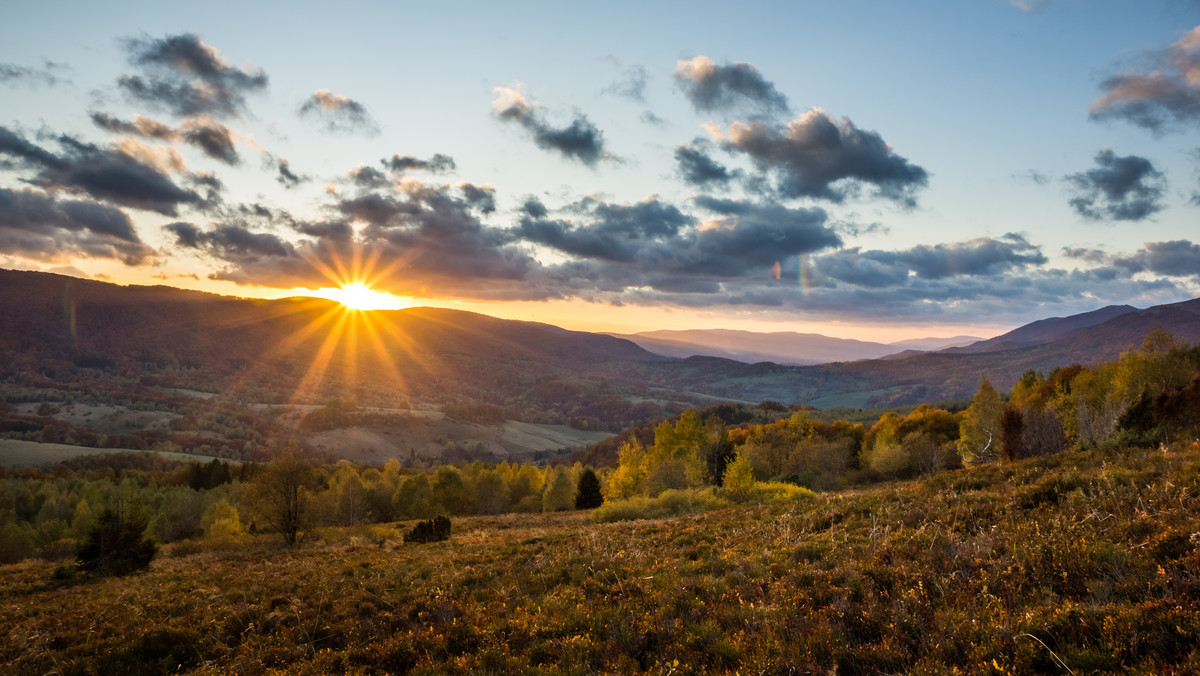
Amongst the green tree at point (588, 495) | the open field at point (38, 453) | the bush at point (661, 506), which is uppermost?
the bush at point (661, 506)

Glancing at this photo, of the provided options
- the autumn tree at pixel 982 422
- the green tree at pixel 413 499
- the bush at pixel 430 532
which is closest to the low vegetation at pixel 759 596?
the bush at pixel 430 532

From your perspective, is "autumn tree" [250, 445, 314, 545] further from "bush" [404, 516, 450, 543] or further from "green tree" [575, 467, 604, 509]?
"green tree" [575, 467, 604, 509]

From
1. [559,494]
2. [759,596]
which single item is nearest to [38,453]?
[559,494]

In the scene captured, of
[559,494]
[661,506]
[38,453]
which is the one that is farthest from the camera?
[38,453]

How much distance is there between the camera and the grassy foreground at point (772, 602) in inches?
267

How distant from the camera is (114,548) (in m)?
27.2

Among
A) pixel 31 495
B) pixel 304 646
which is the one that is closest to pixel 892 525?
pixel 304 646

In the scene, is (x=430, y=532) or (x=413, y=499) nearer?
(x=430, y=532)

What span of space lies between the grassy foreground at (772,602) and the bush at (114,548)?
11.0m

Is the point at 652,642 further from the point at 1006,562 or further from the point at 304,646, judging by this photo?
the point at 304,646

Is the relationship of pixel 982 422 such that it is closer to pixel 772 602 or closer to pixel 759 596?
pixel 759 596

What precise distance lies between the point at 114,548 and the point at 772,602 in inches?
1354

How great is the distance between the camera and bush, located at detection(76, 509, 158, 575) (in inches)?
1036

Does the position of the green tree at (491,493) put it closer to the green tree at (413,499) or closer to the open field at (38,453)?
the green tree at (413,499)
